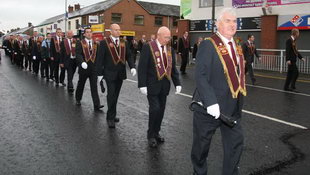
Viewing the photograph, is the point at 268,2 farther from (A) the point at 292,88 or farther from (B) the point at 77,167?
(B) the point at 77,167

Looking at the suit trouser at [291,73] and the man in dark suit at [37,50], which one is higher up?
the man in dark suit at [37,50]

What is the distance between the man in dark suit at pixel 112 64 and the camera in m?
6.41

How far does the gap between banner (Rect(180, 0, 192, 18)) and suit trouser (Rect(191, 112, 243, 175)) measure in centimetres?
2596

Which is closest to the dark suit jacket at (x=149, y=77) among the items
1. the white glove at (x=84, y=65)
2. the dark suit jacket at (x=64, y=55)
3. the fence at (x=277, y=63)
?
the white glove at (x=84, y=65)

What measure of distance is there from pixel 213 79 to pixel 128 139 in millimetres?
2448

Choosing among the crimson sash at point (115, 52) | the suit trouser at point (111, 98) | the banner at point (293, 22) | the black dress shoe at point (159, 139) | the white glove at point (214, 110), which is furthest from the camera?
the banner at point (293, 22)

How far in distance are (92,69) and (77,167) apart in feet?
14.7

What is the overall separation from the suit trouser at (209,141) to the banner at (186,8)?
26.0 meters

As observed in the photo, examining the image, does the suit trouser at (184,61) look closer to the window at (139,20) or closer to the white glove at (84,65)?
the white glove at (84,65)

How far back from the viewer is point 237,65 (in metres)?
3.48

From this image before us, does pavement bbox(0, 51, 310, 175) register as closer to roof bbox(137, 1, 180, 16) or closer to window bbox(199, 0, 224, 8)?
window bbox(199, 0, 224, 8)

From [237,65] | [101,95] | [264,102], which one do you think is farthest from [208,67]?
[101,95]

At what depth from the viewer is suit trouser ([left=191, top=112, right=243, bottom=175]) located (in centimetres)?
343

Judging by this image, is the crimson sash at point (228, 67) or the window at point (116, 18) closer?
the crimson sash at point (228, 67)
